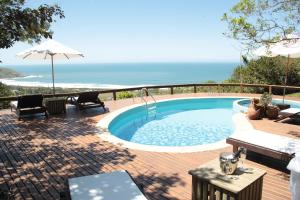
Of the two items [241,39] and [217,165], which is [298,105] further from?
[217,165]

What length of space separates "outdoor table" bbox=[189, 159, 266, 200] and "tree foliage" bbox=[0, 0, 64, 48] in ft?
8.27

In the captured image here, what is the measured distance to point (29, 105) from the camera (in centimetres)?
898

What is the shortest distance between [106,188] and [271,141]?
11.3ft

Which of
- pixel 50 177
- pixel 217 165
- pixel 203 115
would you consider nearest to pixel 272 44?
pixel 217 165

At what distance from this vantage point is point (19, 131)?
7.46m

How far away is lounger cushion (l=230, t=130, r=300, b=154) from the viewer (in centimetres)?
470

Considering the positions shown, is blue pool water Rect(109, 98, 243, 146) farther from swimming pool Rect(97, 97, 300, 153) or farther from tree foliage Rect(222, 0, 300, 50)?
tree foliage Rect(222, 0, 300, 50)

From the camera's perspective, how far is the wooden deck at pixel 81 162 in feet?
13.4

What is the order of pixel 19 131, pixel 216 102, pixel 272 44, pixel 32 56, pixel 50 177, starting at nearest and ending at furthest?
pixel 50 177, pixel 272 44, pixel 19 131, pixel 32 56, pixel 216 102

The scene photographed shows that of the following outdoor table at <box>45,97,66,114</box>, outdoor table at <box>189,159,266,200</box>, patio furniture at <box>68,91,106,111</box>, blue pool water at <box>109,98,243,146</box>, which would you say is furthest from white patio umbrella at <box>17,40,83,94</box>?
outdoor table at <box>189,159,266,200</box>

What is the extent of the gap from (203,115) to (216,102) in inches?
85.1

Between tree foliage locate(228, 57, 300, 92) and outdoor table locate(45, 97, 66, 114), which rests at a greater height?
tree foliage locate(228, 57, 300, 92)

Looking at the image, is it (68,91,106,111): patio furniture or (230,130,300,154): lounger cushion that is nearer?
(230,130,300,154): lounger cushion

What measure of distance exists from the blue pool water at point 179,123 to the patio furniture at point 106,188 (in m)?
4.45
